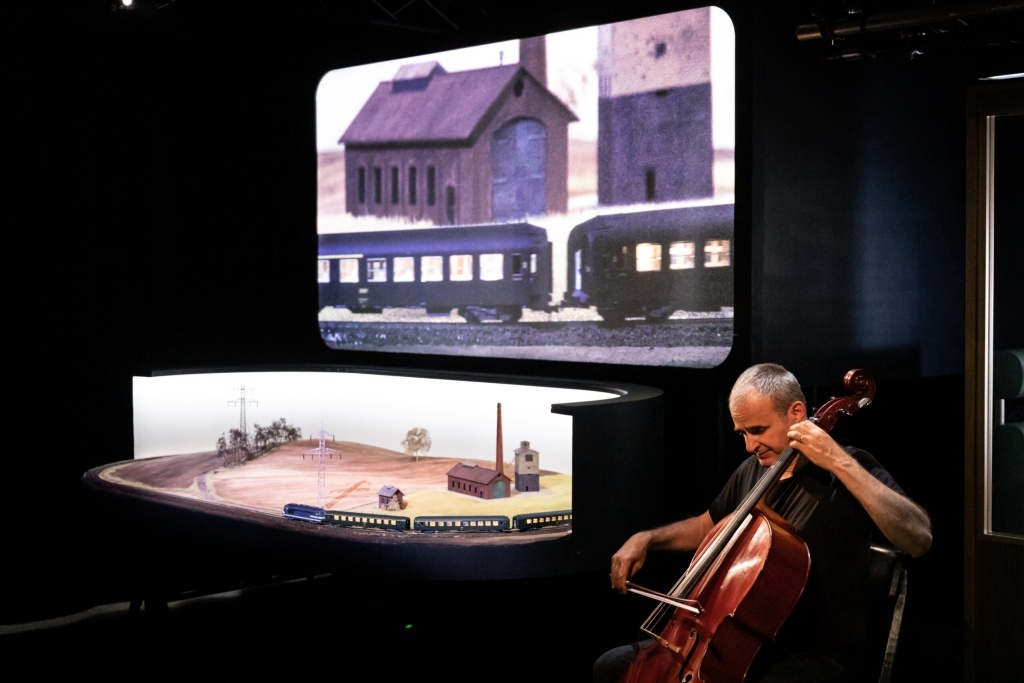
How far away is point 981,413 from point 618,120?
1.64 metres

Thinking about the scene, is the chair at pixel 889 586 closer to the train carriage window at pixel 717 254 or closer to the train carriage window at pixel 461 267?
the train carriage window at pixel 717 254

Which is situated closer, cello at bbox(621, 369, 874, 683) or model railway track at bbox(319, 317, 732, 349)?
cello at bbox(621, 369, 874, 683)

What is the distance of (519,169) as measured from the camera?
428 cm

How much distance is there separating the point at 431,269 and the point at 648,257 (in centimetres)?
109

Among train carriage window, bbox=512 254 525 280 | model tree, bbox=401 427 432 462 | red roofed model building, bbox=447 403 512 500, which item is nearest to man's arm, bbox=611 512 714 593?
red roofed model building, bbox=447 403 512 500

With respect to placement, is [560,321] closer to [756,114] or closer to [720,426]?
[720,426]

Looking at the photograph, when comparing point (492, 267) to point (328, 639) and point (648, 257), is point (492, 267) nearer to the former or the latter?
point (648, 257)

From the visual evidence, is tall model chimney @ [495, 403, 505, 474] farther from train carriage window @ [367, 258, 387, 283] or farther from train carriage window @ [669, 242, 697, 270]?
train carriage window @ [367, 258, 387, 283]

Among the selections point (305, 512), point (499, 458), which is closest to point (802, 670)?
point (499, 458)

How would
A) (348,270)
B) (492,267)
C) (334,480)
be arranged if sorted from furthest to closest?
(348,270) → (492,267) → (334,480)

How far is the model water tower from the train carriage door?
114 cm

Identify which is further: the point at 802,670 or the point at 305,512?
the point at 305,512

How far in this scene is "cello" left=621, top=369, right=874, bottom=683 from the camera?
2.24 metres

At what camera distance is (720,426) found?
3697mm
